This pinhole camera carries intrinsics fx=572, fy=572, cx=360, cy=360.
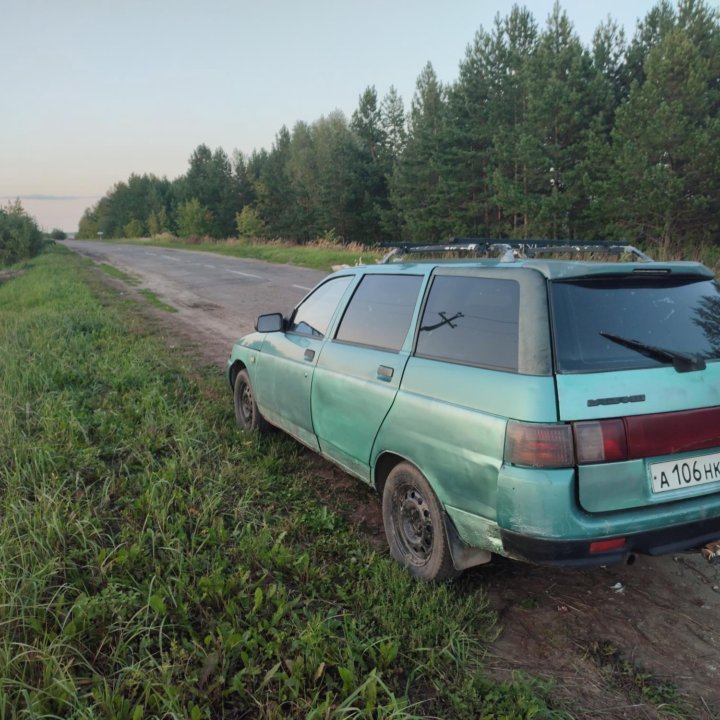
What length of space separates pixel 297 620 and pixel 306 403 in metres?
1.68

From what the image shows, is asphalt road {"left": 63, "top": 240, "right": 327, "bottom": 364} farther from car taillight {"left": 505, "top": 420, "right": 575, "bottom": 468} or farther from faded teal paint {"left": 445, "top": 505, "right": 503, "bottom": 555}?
car taillight {"left": 505, "top": 420, "right": 575, "bottom": 468}

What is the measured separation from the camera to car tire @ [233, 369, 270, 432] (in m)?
4.99

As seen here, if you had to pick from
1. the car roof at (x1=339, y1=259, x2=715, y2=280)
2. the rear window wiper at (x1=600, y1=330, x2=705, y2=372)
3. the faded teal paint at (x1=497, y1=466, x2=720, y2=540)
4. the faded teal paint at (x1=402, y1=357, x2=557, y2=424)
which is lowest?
the faded teal paint at (x1=497, y1=466, x2=720, y2=540)

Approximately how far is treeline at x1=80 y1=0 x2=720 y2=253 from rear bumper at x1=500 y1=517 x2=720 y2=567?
79.5 ft

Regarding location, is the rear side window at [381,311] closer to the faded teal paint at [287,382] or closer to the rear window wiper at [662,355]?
the faded teal paint at [287,382]

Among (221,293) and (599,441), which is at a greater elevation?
(599,441)

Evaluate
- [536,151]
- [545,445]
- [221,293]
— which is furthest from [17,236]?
[545,445]

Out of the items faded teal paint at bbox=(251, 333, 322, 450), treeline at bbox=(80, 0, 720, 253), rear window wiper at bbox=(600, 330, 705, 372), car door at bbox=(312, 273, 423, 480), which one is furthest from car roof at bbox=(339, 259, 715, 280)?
treeline at bbox=(80, 0, 720, 253)

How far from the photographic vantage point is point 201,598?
2641mm

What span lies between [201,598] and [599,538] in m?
1.77

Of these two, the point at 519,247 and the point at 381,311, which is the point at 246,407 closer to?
the point at 381,311

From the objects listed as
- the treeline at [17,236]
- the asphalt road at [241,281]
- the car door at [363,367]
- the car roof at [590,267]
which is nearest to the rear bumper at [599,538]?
the car door at [363,367]

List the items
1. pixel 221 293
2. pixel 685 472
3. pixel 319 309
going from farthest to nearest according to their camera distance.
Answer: pixel 221 293, pixel 319 309, pixel 685 472

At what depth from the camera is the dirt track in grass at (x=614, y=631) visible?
88.9 inches
